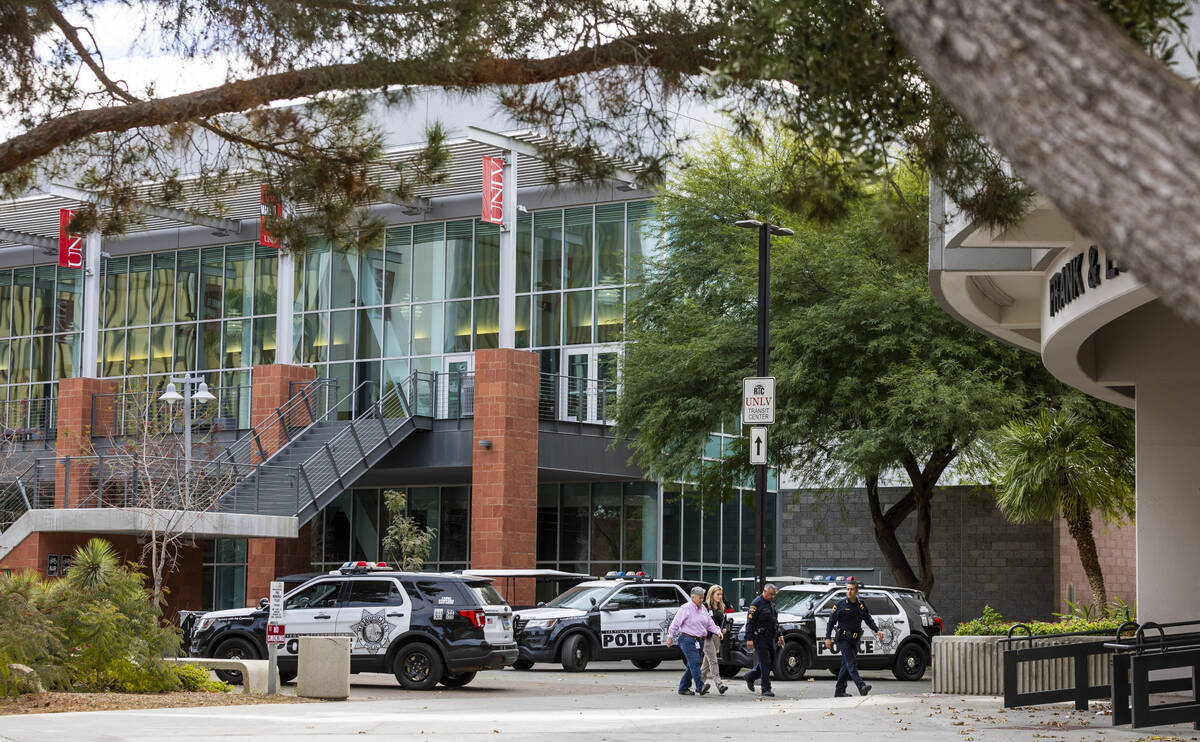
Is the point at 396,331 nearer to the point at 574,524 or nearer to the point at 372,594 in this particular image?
the point at 574,524

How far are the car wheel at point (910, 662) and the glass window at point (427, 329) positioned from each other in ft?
66.2

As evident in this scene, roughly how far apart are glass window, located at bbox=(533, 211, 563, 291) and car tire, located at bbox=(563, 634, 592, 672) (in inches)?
654

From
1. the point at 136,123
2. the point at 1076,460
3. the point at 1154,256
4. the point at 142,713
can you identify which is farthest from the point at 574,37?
the point at 1076,460

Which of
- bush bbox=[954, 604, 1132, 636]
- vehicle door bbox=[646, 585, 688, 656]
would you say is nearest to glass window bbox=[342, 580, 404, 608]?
vehicle door bbox=[646, 585, 688, 656]

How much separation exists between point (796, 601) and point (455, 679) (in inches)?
273

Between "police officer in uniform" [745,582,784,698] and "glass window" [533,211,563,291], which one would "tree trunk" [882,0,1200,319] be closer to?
"police officer in uniform" [745,582,784,698]

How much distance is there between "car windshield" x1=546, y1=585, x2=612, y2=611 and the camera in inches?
1094

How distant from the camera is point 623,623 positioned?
1092 inches

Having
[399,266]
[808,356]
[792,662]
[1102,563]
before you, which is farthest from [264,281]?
[792,662]

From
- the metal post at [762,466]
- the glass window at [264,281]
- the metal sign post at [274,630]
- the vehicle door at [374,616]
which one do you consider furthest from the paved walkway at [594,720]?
the glass window at [264,281]

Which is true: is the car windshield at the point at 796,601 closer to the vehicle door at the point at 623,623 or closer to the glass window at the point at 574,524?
the vehicle door at the point at 623,623

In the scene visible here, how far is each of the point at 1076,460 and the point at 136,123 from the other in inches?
752

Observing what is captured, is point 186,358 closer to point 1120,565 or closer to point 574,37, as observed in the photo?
point 1120,565

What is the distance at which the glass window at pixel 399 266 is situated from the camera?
44.6 meters
